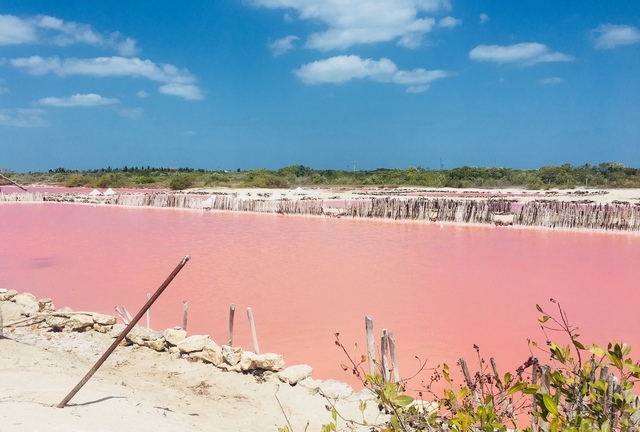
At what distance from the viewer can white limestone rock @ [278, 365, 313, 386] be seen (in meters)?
4.21

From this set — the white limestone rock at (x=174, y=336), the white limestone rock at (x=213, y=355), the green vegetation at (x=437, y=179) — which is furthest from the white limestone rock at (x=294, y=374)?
the green vegetation at (x=437, y=179)

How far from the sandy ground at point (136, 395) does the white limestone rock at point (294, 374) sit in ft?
0.17

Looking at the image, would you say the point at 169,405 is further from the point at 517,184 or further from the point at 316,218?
the point at 517,184

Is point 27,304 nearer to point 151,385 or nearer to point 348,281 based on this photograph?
point 151,385

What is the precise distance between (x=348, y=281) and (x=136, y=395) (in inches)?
208

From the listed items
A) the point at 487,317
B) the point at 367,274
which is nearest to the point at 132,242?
the point at 367,274

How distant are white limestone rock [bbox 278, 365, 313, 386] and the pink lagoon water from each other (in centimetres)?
44

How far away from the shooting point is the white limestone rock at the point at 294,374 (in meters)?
4.21

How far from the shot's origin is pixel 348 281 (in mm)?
8555

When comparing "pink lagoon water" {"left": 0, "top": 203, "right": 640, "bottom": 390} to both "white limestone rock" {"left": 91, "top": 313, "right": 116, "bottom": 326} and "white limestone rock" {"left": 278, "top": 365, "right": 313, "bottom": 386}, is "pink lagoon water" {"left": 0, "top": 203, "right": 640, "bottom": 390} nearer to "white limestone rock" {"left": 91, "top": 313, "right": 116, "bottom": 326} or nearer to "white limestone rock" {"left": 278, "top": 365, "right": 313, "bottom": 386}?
"white limestone rock" {"left": 278, "top": 365, "right": 313, "bottom": 386}

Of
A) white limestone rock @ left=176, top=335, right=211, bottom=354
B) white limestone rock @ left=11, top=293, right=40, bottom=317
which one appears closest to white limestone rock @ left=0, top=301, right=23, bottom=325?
white limestone rock @ left=11, top=293, right=40, bottom=317

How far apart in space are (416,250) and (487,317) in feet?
17.1

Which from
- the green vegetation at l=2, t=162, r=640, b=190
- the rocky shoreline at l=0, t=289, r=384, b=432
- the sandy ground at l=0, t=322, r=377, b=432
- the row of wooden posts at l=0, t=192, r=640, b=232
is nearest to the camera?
the sandy ground at l=0, t=322, r=377, b=432

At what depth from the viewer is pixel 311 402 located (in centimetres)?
392
